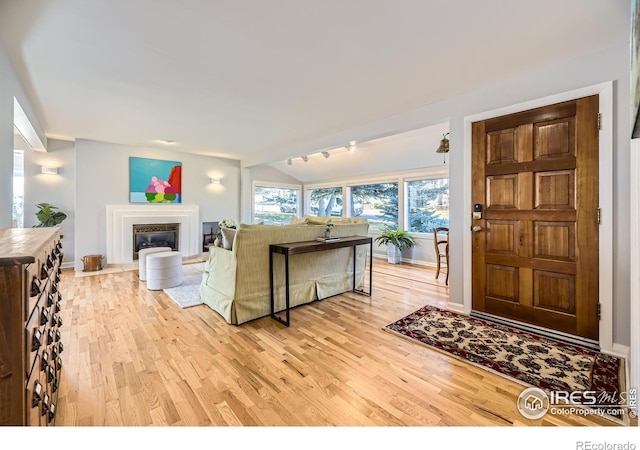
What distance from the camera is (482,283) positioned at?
2.74 meters

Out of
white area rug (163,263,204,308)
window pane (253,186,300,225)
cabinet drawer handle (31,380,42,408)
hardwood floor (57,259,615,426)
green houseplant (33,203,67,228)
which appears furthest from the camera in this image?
window pane (253,186,300,225)

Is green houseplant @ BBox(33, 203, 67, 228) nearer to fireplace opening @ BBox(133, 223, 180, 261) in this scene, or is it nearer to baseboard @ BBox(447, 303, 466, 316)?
fireplace opening @ BBox(133, 223, 180, 261)

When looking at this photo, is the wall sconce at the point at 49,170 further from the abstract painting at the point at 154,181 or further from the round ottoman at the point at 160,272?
the round ottoman at the point at 160,272

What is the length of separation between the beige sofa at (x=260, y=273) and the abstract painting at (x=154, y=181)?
10.7 ft

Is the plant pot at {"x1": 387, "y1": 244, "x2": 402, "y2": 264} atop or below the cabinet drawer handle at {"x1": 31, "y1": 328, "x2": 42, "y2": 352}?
below

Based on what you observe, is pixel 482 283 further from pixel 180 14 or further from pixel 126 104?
pixel 126 104

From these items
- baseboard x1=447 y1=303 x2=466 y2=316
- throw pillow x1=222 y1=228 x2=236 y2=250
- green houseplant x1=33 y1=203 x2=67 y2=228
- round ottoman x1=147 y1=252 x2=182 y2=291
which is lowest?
baseboard x1=447 y1=303 x2=466 y2=316

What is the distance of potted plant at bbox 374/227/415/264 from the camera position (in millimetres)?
5609

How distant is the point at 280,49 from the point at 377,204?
4818 mm

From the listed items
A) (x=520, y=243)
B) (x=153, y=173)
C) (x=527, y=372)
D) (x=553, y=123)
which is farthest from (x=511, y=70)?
(x=153, y=173)

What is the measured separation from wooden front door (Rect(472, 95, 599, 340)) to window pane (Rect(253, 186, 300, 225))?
18.0ft

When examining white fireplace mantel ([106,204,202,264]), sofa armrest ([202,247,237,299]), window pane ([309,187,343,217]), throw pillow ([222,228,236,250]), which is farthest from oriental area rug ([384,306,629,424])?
window pane ([309,187,343,217])

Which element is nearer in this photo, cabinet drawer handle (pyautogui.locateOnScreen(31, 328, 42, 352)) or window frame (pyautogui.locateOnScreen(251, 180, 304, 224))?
cabinet drawer handle (pyautogui.locateOnScreen(31, 328, 42, 352))

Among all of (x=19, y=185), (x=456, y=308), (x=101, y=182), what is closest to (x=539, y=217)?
(x=456, y=308)
